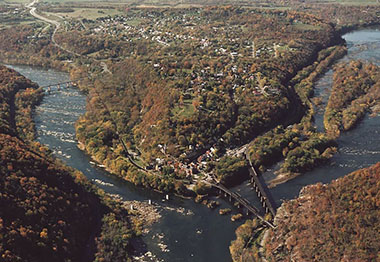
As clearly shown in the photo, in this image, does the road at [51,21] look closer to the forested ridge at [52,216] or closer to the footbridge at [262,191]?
the forested ridge at [52,216]

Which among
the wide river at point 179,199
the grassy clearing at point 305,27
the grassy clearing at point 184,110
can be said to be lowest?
the wide river at point 179,199

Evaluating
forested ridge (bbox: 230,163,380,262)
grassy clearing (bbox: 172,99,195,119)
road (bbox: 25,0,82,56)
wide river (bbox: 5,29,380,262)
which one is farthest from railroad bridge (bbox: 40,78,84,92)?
forested ridge (bbox: 230,163,380,262)

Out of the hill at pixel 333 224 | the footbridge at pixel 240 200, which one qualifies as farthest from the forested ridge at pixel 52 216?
the hill at pixel 333 224

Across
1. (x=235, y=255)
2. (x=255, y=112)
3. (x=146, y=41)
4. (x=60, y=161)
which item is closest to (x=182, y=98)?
(x=255, y=112)

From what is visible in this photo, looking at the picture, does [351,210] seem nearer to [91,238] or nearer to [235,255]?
[235,255]

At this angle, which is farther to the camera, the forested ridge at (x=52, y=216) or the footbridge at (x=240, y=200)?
the footbridge at (x=240, y=200)

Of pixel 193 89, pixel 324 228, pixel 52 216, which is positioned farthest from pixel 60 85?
pixel 324 228

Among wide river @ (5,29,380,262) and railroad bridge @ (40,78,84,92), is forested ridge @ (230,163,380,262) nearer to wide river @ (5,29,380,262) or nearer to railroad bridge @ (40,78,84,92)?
wide river @ (5,29,380,262)
